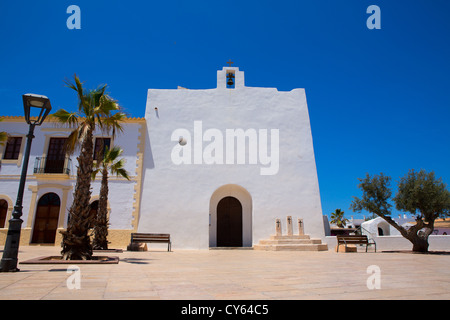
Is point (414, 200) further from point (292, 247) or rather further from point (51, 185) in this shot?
point (51, 185)

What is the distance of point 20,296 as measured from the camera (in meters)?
3.11

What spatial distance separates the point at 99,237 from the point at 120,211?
339 centimetres

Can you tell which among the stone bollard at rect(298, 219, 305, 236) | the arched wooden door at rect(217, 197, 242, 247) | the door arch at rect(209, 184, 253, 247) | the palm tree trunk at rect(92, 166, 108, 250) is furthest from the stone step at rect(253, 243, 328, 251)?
the palm tree trunk at rect(92, 166, 108, 250)

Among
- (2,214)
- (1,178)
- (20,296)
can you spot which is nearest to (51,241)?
(2,214)

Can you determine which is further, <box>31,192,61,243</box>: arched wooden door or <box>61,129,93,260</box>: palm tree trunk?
<box>31,192,61,243</box>: arched wooden door

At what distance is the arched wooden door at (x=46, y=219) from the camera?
15531 mm

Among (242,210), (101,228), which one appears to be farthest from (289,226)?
(101,228)

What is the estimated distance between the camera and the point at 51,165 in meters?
16.3

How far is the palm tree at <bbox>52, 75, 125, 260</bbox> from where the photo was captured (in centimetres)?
737

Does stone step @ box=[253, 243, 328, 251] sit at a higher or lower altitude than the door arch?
lower

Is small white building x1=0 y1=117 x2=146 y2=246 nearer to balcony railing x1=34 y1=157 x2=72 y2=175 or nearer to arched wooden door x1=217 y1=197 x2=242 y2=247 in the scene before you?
balcony railing x1=34 y1=157 x2=72 y2=175

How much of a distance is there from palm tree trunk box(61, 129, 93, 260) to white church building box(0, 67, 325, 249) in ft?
26.9

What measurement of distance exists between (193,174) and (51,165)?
779 cm
